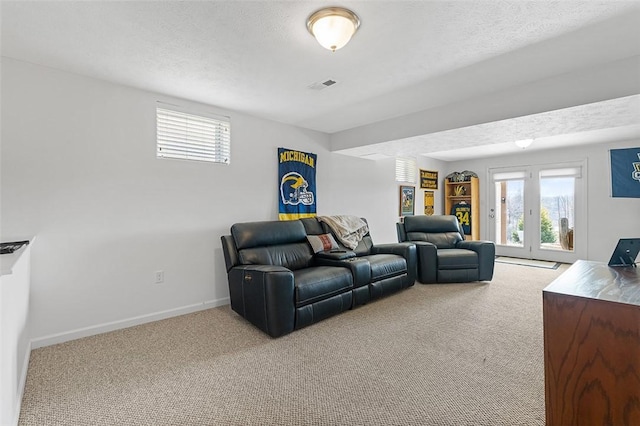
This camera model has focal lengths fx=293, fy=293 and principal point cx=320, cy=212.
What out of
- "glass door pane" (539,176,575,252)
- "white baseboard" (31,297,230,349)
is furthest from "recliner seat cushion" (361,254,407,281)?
"glass door pane" (539,176,575,252)

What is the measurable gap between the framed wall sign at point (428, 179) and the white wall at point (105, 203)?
4224 millimetres

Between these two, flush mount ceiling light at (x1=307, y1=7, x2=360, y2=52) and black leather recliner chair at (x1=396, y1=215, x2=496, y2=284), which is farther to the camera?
black leather recliner chair at (x1=396, y1=215, x2=496, y2=284)

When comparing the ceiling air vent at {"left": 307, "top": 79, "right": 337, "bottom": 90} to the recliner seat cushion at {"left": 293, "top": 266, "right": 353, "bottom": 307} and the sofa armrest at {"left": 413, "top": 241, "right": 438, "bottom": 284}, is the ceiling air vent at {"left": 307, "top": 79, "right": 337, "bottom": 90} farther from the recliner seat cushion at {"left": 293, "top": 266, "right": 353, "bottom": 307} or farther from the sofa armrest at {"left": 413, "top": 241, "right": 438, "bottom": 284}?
the sofa armrest at {"left": 413, "top": 241, "right": 438, "bottom": 284}

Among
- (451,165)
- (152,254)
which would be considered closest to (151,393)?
(152,254)

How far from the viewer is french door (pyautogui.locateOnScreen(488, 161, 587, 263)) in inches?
223

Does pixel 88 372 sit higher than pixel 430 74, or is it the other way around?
pixel 430 74

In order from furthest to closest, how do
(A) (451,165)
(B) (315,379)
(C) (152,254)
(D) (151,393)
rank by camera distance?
(A) (451,165) < (C) (152,254) < (B) (315,379) < (D) (151,393)

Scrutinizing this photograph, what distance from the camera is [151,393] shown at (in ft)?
5.89

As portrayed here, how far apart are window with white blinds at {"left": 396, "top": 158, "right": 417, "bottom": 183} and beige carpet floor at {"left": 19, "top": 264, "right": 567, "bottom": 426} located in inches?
137

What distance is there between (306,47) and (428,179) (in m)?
5.27

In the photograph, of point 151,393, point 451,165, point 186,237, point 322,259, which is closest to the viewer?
point 151,393

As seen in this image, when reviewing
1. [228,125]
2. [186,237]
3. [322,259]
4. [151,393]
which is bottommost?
[151,393]

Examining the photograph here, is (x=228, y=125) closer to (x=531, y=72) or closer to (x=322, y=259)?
(x=322, y=259)

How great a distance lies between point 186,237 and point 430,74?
295cm
